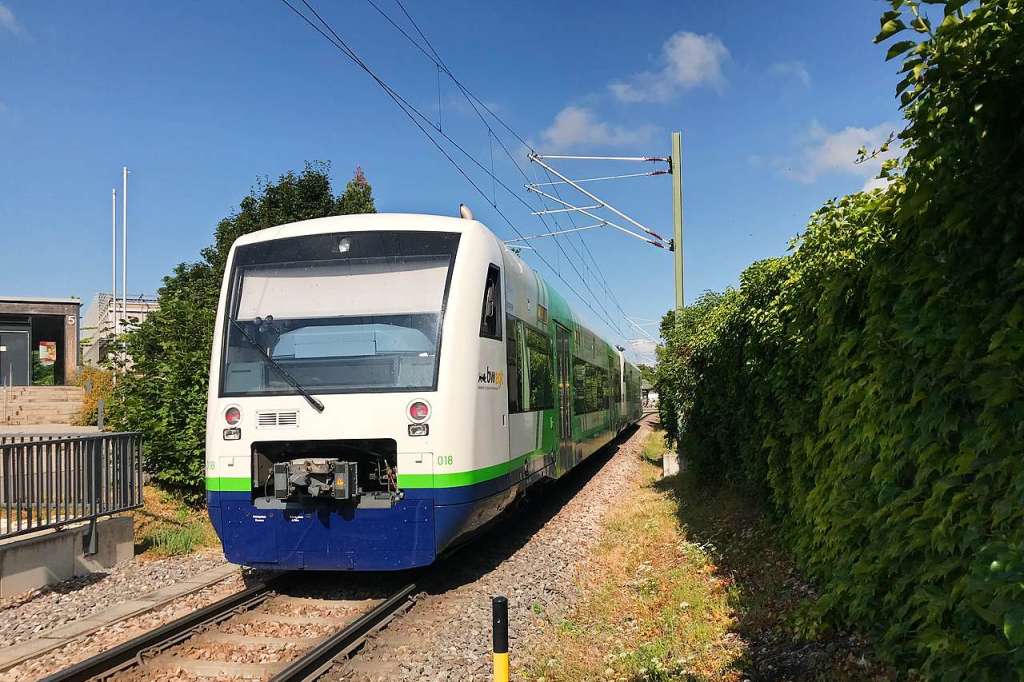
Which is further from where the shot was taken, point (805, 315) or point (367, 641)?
point (367, 641)

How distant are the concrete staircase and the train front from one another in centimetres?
2064

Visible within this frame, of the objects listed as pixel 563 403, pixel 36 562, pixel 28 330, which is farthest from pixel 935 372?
pixel 28 330

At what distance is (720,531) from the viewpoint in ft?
29.5

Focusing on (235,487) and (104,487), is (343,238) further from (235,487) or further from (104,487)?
(104,487)

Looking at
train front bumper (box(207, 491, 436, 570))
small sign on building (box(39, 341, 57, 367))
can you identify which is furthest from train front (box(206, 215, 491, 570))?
small sign on building (box(39, 341, 57, 367))

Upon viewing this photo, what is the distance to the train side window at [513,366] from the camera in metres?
8.41

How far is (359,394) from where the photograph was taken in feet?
23.3

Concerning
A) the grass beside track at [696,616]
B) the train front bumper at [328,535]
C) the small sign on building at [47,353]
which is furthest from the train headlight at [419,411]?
the small sign on building at [47,353]

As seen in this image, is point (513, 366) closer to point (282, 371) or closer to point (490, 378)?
point (490, 378)

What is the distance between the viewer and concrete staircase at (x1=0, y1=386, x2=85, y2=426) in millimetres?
25266

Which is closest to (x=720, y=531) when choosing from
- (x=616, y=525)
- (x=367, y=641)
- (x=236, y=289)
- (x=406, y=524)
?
(x=616, y=525)

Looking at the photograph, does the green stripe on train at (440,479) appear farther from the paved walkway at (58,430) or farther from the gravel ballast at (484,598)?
the paved walkway at (58,430)

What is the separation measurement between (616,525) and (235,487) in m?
5.80

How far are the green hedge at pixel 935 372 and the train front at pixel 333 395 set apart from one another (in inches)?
136
